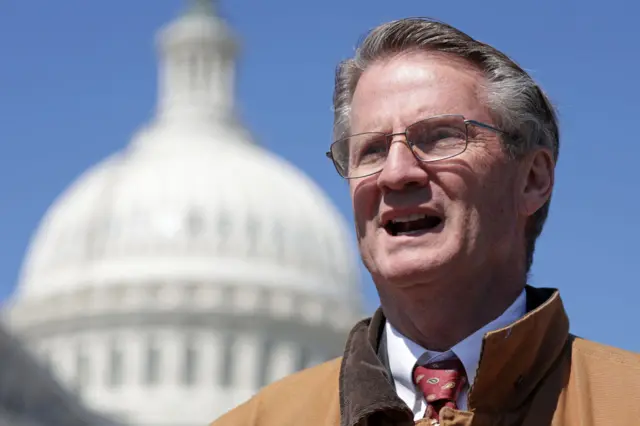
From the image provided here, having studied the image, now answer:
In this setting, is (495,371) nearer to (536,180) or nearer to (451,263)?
(451,263)

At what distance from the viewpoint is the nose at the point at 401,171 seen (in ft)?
15.5

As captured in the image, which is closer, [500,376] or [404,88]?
[500,376]

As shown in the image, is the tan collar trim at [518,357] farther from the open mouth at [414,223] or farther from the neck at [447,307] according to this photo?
the open mouth at [414,223]

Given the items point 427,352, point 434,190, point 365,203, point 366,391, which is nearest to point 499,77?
point 434,190

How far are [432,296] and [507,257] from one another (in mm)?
272

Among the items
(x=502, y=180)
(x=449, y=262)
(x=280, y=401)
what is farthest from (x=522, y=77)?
(x=280, y=401)

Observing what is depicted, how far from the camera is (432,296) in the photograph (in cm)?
475

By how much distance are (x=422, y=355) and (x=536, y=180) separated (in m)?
0.64

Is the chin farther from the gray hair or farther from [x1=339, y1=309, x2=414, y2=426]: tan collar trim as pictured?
the gray hair

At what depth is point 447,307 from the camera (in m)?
4.77

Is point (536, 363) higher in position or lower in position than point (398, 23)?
lower

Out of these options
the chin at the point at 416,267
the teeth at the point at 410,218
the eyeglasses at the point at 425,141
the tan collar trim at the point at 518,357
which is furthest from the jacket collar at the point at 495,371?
the eyeglasses at the point at 425,141

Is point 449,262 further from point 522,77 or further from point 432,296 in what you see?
point 522,77

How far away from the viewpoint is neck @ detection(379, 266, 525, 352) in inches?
187
